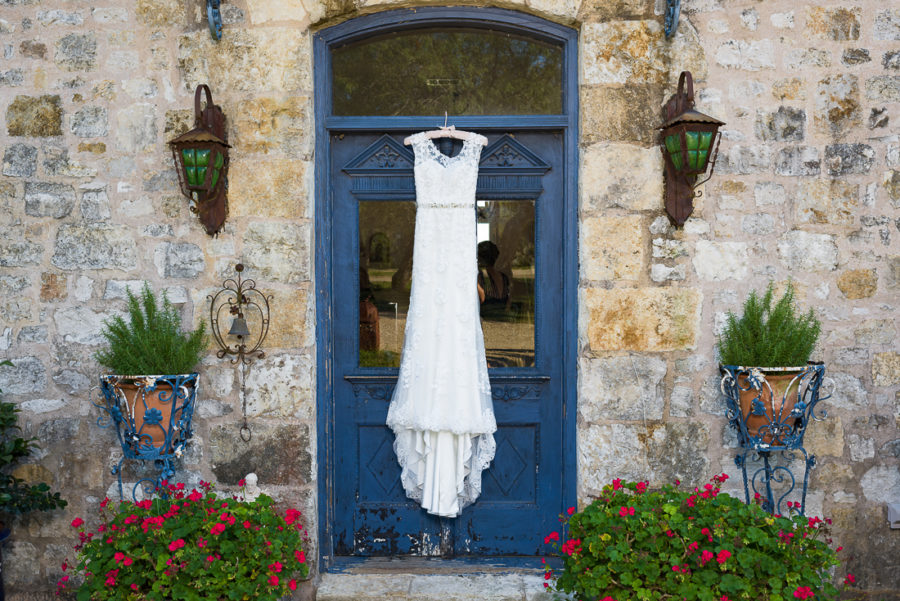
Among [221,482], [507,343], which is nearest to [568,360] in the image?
[507,343]

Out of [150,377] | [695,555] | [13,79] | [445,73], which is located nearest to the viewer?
[695,555]

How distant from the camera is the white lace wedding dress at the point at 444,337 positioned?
3.31 m

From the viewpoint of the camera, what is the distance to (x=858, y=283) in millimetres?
3256

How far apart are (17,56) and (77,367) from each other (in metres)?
1.50

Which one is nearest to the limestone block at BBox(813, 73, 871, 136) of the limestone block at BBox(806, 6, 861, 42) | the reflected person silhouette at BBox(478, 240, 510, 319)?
the limestone block at BBox(806, 6, 861, 42)

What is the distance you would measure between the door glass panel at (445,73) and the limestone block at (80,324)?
152cm

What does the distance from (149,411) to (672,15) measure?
286cm

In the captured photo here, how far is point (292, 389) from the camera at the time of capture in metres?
3.32

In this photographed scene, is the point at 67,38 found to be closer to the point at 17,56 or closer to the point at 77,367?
the point at 17,56

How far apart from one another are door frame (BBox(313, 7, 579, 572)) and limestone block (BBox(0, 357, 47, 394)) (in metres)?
1.32

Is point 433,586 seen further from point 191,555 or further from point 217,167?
point 217,167

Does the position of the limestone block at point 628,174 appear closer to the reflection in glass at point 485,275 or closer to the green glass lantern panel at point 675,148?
the green glass lantern panel at point 675,148

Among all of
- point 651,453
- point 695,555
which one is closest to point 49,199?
point 651,453

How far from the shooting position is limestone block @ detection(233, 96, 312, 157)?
329 centimetres
